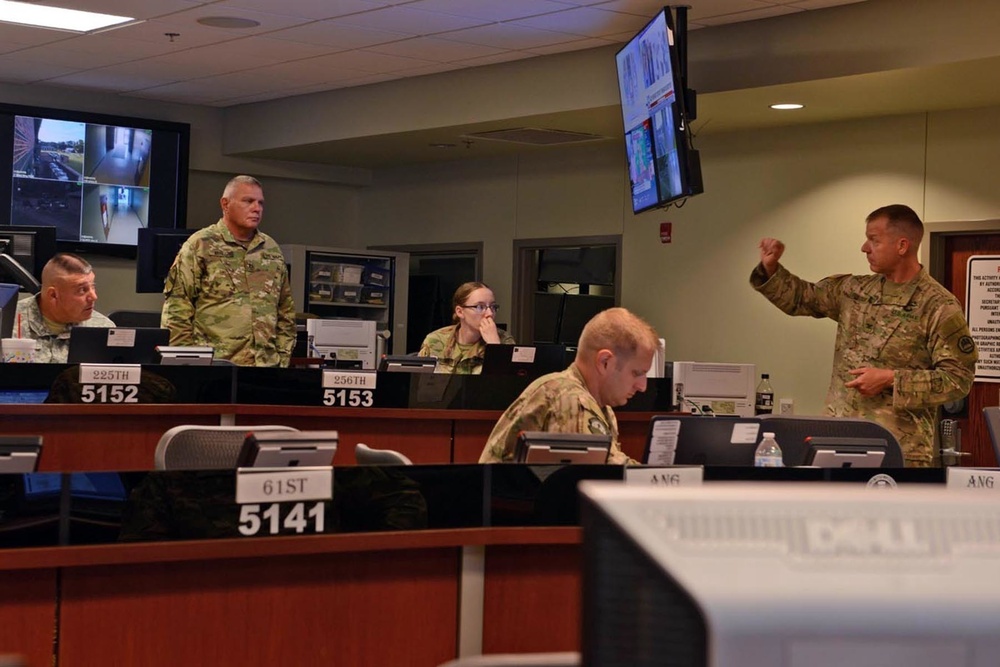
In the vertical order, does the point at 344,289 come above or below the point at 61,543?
above

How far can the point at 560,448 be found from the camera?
2646 mm

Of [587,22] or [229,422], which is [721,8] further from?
[229,422]

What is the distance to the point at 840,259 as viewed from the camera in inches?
308

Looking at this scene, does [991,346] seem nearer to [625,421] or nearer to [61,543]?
[625,421]

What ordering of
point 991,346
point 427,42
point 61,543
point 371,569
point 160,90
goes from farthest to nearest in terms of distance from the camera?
point 160,90 → point 427,42 → point 991,346 → point 371,569 → point 61,543

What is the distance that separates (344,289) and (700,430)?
7.83 meters

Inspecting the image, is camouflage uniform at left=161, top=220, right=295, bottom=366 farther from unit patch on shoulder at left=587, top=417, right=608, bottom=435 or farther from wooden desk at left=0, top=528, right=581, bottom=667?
wooden desk at left=0, top=528, right=581, bottom=667

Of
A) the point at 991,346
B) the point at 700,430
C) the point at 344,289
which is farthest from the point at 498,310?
the point at 700,430

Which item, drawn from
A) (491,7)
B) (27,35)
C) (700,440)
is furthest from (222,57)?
(700,440)

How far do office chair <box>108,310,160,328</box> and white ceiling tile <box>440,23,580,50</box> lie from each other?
240cm

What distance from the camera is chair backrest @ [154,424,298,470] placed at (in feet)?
10.2

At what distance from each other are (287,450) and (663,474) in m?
0.74

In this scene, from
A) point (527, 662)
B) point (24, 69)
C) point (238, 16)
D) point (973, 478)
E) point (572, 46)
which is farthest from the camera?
point (24, 69)

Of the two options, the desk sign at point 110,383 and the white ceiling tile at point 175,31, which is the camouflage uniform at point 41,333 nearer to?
the desk sign at point 110,383
